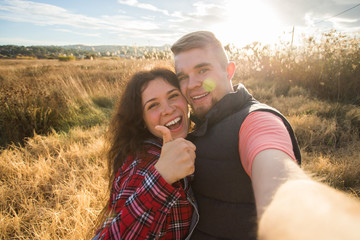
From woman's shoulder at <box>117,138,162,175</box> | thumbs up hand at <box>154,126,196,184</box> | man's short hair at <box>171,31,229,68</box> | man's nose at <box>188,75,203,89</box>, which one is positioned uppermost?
man's short hair at <box>171,31,229,68</box>

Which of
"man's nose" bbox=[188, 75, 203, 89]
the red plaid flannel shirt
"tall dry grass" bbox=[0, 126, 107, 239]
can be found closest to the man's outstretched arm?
the red plaid flannel shirt

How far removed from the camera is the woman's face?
174 centimetres

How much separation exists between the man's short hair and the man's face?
0.04m

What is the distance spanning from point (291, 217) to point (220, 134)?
783 millimetres

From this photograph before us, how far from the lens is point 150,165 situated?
1.31m

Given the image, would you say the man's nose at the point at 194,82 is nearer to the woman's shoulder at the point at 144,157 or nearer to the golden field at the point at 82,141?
the golden field at the point at 82,141

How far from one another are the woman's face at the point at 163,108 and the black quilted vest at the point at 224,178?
0.46 metres

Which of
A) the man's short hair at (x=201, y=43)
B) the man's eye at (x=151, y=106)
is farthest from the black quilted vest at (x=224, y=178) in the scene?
the man's short hair at (x=201, y=43)

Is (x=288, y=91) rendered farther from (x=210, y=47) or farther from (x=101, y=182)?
(x=101, y=182)

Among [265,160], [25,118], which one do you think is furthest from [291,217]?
[25,118]

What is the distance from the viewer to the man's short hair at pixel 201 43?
1813 mm

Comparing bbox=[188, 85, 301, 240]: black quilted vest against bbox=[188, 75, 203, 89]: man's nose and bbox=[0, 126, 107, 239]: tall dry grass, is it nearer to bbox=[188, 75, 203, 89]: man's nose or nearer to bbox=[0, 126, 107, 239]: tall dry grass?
bbox=[188, 75, 203, 89]: man's nose

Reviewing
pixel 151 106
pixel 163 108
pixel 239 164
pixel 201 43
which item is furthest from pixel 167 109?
pixel 239 164

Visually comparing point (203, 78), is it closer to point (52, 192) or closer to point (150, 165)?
point (150, 165)
